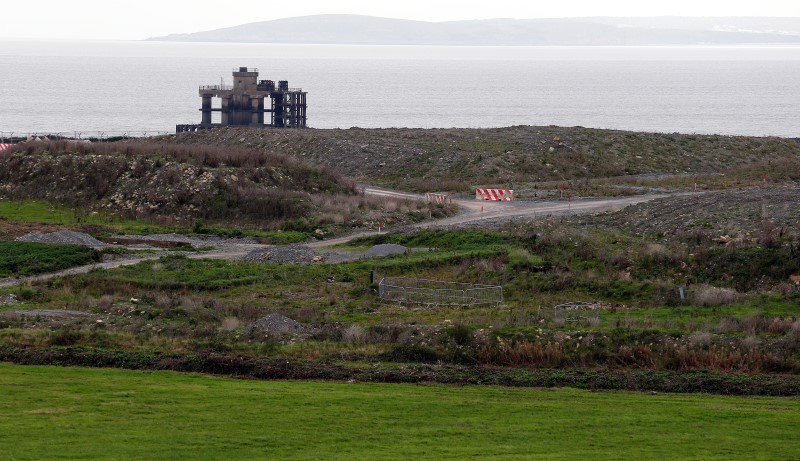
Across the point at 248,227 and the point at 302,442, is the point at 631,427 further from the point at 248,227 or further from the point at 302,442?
the point at 248,227

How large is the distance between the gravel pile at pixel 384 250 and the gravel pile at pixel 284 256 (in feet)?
5.62

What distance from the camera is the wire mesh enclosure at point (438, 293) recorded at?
33031mm

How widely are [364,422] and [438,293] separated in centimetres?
1495

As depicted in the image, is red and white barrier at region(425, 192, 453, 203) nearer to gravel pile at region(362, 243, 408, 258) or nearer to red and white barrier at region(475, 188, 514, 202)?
red and white barrier at region(475, 188, 514, 202)

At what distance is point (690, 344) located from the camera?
81.0 ft

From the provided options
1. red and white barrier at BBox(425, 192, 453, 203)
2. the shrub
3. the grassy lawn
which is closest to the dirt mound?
the shrub

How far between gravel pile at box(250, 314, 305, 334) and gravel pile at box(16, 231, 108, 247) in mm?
15277

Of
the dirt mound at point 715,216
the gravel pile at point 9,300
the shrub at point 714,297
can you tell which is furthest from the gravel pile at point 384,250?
the gravel pile at point 9,300

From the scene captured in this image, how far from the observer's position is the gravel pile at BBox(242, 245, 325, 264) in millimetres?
39688

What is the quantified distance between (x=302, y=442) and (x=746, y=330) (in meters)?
12.6

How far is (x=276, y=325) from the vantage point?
28281mm

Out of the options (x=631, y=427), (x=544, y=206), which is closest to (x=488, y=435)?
(x=631, y=427)

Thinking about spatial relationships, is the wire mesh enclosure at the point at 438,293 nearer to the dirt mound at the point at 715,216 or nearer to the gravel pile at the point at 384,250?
the gravel pile at the point at 384,250

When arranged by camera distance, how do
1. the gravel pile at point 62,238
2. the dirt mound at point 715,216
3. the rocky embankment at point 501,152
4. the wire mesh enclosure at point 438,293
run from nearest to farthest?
the wire mesh enclosure at point 438,293 → the dirt mound at point 715,216 → the gravel pile at point 62,238 → the rocky embankment at point 501,152
